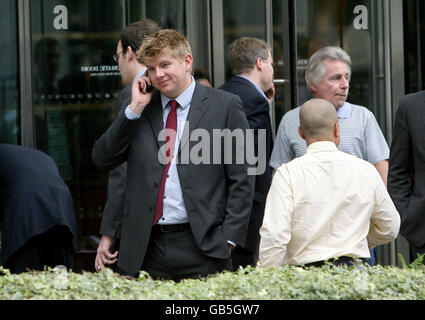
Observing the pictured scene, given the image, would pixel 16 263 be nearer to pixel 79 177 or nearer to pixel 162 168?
pixel 162 168

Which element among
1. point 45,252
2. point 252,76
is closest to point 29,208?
point 45,252

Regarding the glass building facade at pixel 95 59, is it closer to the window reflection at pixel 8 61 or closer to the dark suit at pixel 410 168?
the window reflection at pixel 8 61

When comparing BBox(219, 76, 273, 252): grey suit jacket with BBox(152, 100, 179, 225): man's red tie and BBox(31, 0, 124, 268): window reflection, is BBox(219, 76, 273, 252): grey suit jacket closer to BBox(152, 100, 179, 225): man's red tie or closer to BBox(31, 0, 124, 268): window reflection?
BBox(152, 100, 179, 225): man's red tie

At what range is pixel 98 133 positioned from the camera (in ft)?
25.2

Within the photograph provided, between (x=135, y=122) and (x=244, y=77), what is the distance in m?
1.37

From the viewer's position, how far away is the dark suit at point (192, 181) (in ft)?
15.9

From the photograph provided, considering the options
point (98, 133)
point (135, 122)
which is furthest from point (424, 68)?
point (135, 122)

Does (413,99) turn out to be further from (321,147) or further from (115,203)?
(115,203)

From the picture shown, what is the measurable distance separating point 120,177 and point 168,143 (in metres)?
0.61

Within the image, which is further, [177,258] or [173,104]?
[173,104]

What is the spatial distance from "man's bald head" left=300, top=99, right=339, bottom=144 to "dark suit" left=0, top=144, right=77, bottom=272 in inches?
60.5

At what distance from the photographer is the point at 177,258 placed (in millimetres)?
4875

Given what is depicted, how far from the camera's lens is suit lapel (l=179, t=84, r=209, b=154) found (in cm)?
493

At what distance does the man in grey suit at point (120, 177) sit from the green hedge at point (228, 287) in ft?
5.72
